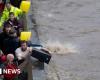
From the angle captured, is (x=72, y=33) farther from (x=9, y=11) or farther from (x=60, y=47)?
(x=9, y=11)

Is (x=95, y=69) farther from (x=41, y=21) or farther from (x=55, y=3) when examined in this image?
(x=55, y=3)

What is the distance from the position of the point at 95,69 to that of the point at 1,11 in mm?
3831

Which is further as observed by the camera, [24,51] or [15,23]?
[15,23]

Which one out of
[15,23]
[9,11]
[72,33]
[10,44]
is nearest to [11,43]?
[10,44]

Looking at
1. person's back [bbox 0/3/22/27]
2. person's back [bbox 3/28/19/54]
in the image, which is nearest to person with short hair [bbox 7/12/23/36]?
person's back [bbox 0/3/22/27]

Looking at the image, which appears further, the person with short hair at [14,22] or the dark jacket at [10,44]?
the person with short hair at [14,22]

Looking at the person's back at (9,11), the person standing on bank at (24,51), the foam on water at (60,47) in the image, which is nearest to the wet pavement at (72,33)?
the foam on water at (60,47)

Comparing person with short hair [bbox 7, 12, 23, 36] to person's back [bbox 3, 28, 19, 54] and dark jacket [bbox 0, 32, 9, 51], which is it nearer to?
dark jacket [bbox 0, 32, 9, 51]

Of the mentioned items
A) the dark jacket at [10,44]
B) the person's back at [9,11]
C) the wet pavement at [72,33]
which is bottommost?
the wet pavement at [72,33]

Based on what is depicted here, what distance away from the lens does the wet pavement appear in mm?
17375

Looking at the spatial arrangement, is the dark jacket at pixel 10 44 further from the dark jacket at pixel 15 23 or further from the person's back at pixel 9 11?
the person's back at pixel 9 11

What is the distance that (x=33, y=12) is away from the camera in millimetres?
23016

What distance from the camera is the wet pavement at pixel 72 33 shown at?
17.4m

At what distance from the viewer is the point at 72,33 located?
21.5 meters
